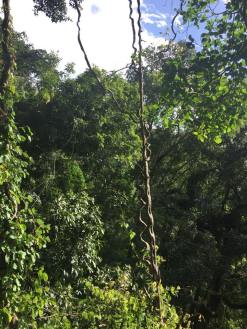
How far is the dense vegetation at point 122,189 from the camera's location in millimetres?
3562

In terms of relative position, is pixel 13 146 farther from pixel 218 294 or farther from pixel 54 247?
pixel 218 294

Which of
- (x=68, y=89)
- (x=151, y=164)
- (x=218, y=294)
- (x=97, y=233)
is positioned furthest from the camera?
(x=151, y=164)

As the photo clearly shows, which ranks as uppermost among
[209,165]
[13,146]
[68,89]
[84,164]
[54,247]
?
[68,89]

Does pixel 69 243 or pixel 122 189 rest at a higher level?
pixel 122 189

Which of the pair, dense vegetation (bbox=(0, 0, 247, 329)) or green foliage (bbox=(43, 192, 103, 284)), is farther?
green foliage (bbox=(43, 192, 103, 284))

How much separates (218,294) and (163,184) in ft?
12.3

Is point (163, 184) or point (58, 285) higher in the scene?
point (163, 184)

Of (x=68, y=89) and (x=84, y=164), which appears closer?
(x=84, y=164)

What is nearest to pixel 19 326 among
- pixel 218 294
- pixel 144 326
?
pixel 144 326

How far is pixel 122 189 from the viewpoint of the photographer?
36.0ft

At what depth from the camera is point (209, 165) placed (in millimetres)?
13625

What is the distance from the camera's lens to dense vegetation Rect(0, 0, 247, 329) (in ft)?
11.7

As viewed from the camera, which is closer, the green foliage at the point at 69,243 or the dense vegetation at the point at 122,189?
the dense vegetation at the point at 122,189

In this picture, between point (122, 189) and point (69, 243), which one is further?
point (122, 189)
